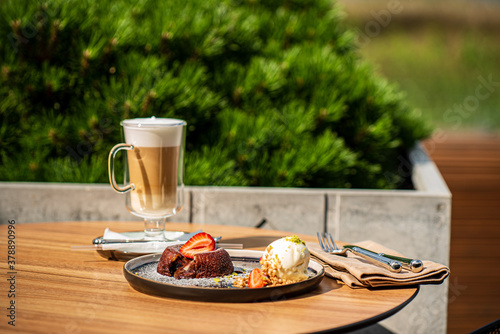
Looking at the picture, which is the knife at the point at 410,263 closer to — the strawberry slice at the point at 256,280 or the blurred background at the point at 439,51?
the strawberry slice at the point at 256,280

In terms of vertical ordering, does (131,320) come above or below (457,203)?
above

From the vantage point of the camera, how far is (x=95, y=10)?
248cm

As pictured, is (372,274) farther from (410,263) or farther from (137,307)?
(137,307)

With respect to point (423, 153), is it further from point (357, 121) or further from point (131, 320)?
point (131, 320)

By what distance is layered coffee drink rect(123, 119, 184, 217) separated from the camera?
1.20 meters

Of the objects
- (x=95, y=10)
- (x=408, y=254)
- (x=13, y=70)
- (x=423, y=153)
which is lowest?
(x=408, y=254)

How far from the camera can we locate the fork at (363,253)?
40.1 inches

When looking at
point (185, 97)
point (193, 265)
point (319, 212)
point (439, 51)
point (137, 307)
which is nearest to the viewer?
point (137, 307)

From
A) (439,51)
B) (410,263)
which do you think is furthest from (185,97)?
(439,51)

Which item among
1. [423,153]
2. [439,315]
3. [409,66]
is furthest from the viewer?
[409,66]

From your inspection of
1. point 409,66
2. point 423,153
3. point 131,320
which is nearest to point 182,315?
point 131,320

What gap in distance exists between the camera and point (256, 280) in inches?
36.4

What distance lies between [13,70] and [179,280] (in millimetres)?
1685

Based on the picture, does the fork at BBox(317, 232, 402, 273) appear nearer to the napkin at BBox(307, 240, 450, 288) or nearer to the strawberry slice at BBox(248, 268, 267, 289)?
the napkin at BBox(307, 240, 450, 288)
